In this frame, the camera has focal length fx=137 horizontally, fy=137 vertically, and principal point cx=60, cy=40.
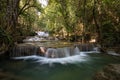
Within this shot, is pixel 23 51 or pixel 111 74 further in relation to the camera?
pixel 23 51

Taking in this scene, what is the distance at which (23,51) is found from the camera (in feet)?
35.4

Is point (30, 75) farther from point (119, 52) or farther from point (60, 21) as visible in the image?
point (60, 21)

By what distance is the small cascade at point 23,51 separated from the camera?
10.5 m

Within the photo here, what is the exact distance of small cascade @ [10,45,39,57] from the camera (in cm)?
1049

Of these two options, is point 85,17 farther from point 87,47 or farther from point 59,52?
point 59,52

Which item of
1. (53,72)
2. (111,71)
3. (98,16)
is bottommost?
(53,72)

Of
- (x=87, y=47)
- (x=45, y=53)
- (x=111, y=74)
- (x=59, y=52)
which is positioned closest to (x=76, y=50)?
(x=87, y=47)

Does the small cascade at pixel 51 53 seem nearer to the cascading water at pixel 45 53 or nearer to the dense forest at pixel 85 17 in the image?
the cascading water at pixel 45 53

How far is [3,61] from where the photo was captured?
9.08 m

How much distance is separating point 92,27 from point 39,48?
7.20m

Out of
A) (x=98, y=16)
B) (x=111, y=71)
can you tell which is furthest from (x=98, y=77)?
(x=98, y=16)

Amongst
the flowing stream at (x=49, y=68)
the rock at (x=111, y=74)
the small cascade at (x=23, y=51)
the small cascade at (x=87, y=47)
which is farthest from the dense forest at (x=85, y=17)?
the rock at (x=111, y=74)

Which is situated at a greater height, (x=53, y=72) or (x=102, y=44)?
(x=102, y=44)

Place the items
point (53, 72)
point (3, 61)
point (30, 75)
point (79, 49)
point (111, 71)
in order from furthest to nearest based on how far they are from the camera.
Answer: point (79, 49) < point (3, 61) < point (53, 72) < point (30, 75) < point (111, 71)
